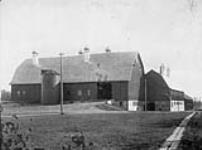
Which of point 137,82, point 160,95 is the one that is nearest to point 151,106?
point 160,95

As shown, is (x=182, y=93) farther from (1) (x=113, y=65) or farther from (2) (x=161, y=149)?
(2) (x=161, y=149)

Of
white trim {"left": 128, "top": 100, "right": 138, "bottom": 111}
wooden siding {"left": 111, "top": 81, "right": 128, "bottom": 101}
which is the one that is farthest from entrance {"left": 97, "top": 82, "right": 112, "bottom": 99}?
white trim {"left": 128, "top": 100, "right": 138, "bottom": 111}

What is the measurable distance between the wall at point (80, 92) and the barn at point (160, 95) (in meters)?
12.7

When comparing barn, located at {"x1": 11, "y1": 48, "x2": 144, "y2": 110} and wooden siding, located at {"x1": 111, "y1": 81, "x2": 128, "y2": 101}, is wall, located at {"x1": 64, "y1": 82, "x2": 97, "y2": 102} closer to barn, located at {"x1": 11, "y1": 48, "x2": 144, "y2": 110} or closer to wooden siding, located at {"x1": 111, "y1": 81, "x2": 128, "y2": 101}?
barn, located at {"x1": 11, "y1": 48, "x2": 144, "y2": 110}

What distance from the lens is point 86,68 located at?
255 feet

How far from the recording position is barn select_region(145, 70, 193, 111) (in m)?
77.6

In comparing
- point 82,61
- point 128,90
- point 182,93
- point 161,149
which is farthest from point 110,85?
point 161,149

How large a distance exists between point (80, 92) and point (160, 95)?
15856 mm

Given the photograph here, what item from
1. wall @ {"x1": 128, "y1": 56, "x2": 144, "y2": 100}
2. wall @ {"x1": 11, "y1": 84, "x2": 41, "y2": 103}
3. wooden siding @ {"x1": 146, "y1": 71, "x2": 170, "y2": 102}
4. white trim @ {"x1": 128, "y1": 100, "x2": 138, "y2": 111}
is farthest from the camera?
wooden siding @ {"x1": 146, "y1": 71, "x2": 170, "y2": 102}

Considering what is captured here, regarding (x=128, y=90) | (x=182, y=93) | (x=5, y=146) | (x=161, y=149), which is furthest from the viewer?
(x=182, y=93)

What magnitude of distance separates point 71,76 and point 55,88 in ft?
15.1

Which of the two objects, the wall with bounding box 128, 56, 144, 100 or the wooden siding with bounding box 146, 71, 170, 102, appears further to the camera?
the wooden siding with bounding box 146, 71, 170, 102

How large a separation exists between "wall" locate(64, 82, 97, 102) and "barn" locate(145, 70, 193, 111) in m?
12.7

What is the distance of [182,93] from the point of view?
85.1 meters
